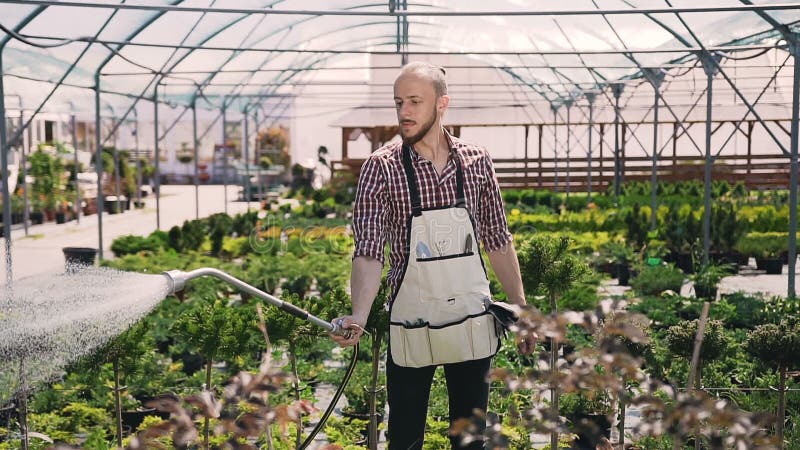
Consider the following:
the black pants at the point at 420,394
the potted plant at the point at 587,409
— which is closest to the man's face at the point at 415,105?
the black pants at the point at 420,394

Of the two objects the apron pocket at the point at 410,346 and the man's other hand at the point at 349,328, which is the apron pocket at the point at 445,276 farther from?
the man's other hand at the point at 349,328

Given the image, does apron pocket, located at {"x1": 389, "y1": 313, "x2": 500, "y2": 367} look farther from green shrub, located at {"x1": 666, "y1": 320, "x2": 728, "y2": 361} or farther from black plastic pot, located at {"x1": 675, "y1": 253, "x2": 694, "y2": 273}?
black plastic pot, located at {"x1": 675, "y1": 253, "x2": 694, "y2": 273}

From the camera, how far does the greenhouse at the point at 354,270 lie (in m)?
2.14

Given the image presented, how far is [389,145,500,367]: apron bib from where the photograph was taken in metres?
2.49

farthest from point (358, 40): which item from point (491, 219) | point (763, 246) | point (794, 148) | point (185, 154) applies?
point (185, 154)

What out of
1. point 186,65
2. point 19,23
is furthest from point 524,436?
point 186,65

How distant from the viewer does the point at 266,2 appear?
331 inches

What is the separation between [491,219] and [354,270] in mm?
465

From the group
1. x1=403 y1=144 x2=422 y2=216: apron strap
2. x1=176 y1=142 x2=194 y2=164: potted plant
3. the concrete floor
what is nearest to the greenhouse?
x1=403 y1=144 x2=422 y2=216: apron strap

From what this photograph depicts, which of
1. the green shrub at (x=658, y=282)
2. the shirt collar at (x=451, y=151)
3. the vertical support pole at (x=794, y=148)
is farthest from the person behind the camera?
the green shrub at (x=658, y=282)

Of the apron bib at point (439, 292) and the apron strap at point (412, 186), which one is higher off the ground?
the apron strap at point (412, 186)

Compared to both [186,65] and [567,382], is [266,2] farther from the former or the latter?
[567,382]

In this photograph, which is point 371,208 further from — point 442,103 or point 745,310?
point 745,310

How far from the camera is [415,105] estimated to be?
246 cm
